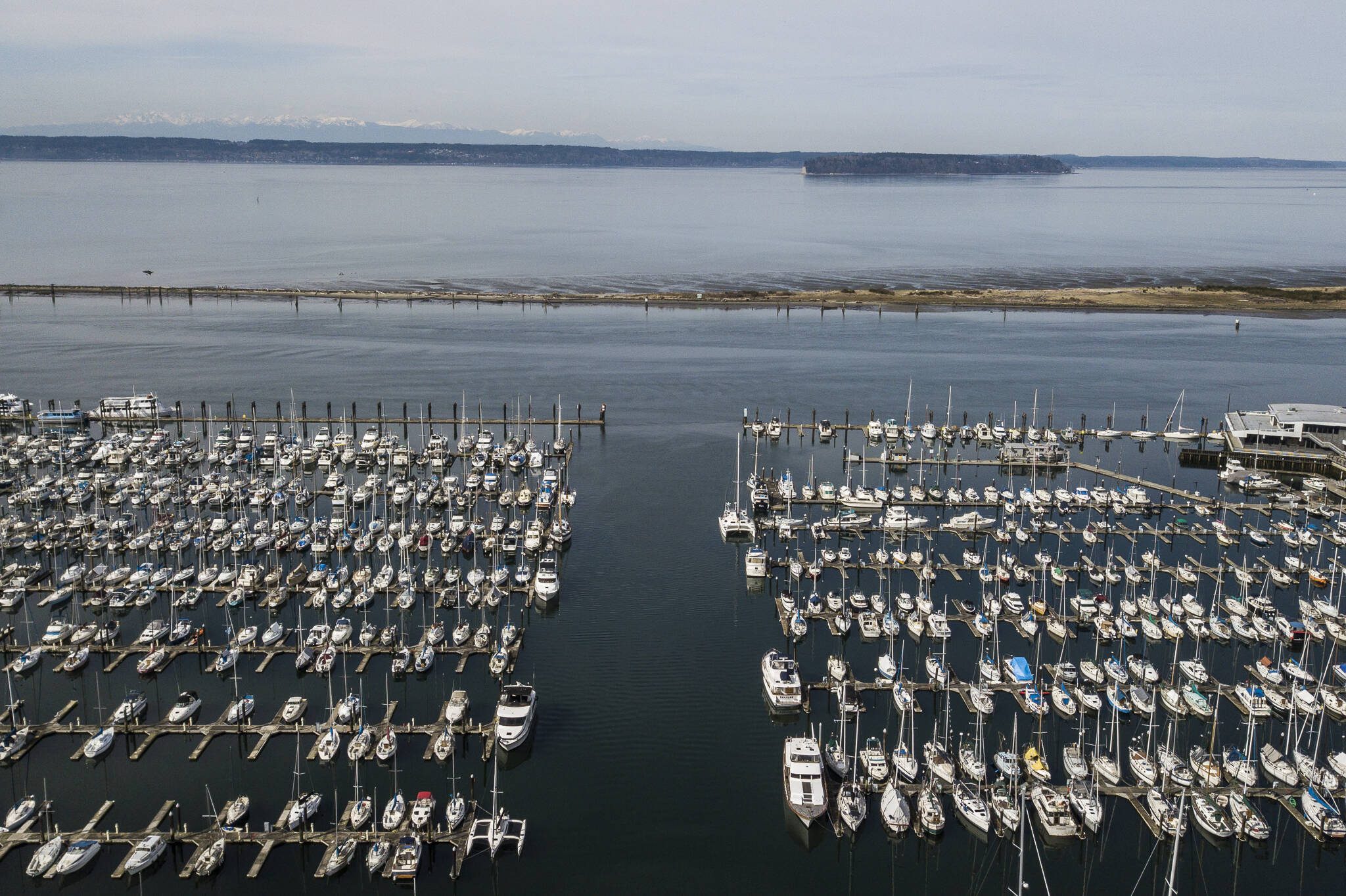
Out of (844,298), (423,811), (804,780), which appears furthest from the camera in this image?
(844,298)

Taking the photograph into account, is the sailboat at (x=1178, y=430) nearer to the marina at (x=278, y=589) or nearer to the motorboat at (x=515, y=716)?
the marina at (x=278, y=589)

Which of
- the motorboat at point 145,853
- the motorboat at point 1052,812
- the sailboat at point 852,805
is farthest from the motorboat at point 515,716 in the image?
the motorboat at point 1052,812

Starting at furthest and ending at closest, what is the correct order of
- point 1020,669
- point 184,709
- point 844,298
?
point 844,298 < point 1020,669 < point 184,709

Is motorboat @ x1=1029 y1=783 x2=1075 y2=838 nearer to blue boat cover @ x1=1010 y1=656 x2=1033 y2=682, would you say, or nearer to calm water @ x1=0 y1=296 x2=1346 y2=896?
calm water @ x1=0 y1=296 x2=1346 y2=896

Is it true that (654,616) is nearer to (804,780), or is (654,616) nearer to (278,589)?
(804,780)

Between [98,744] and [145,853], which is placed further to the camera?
[98,744]

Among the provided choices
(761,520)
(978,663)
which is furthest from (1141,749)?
(761,520)

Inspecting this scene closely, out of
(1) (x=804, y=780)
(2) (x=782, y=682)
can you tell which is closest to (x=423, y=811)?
(1) (x=804, y=780)

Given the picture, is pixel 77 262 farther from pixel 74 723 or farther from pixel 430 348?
pixel 74 723
